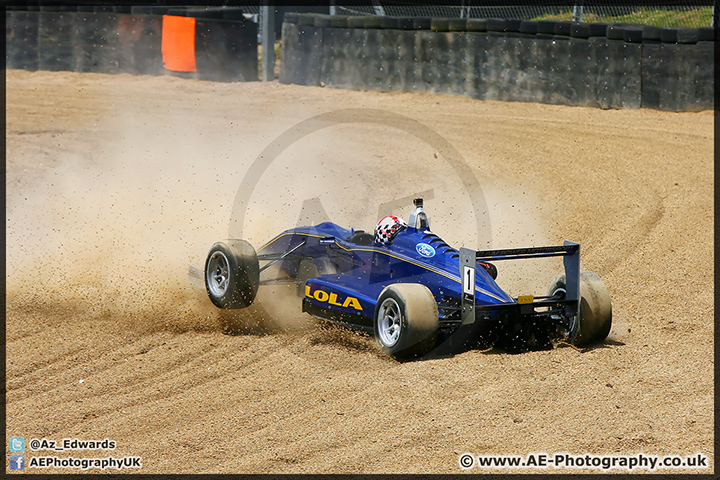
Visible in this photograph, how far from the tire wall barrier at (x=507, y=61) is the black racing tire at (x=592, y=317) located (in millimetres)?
9707

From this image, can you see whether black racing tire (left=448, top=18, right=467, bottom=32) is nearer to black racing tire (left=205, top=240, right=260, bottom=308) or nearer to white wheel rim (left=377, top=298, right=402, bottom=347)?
black racing tire (left=205, top=240, right=260, bottom=308)

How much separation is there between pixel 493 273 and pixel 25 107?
13505mm

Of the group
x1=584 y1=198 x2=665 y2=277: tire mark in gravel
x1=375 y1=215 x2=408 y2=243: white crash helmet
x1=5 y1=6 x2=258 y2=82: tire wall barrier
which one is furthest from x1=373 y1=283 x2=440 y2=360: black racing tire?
x1=5 y1=6 x2=258 y2=82: tire wall barrier

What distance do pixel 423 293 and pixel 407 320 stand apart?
31 cm

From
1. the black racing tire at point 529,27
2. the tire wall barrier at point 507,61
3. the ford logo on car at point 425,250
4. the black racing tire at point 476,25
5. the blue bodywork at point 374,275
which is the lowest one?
the blue bodywork at point 374,275

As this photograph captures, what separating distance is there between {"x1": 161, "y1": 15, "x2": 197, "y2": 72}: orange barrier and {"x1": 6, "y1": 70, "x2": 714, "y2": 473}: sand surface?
81cm

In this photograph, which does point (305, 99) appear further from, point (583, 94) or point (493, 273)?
point (493, 273)

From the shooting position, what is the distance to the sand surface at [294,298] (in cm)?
548

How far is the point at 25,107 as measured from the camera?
57.0 feet

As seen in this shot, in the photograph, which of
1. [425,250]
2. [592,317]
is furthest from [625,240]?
[425,250]

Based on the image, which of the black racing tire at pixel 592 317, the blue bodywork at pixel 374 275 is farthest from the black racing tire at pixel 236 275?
the black racing tire at pixel 592 317

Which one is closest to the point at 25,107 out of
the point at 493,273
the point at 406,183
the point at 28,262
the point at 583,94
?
the point at 28,262

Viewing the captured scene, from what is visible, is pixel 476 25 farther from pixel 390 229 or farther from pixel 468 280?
pixel 468 280

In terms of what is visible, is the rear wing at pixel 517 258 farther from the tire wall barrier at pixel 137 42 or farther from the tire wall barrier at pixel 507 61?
the tire wall barrier at pixel 137 42
